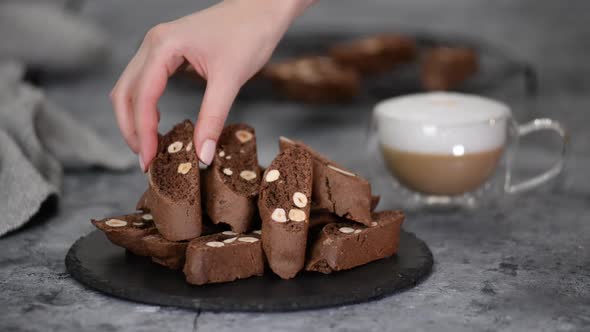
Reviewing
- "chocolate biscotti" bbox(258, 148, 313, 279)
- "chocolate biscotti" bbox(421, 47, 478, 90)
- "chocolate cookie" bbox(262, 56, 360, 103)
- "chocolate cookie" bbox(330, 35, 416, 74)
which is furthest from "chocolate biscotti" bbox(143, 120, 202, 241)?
"chocolate cookie" bbox(330, 35, 416, 74)

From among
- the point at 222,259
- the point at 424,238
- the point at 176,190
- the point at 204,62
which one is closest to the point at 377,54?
the point at 424,238

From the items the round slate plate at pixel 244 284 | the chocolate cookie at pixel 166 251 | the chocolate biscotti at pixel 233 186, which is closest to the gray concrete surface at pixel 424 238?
the round slate plate at pixel 244 284

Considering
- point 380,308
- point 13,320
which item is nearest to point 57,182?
point 13,320

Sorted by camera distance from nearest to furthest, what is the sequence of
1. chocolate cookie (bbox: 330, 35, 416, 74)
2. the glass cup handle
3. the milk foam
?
1. the milk foam
2. the glass cup handle
3. chocolate cookie (bbox: 330, 35, 416, 74)

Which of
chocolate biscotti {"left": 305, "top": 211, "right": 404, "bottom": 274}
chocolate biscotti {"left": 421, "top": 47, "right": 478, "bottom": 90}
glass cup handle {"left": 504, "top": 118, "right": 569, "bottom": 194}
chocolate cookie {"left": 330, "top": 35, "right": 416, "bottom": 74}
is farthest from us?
chocolate cookie {"left": 330, "top": 35, "right": 416, "bottom": 74}

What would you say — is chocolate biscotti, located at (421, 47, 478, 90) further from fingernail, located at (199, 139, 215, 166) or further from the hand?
fingernail, located at (199, 139, 215, 166)

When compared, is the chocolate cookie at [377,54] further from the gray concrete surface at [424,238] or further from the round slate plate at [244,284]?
the round slate plate at [244,284]

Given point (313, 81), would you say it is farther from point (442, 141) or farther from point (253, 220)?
point (253, 220)
